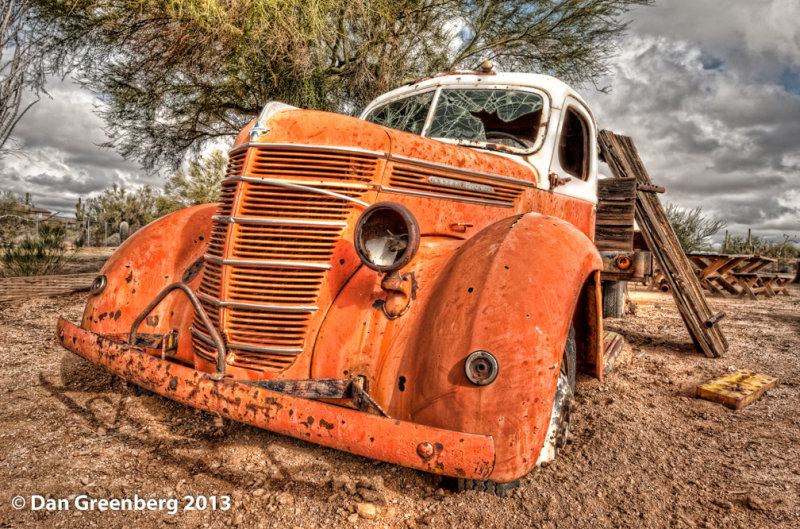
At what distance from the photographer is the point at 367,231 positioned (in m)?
2.13

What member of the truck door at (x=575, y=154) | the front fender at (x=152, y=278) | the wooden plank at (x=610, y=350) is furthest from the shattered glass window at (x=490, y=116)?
the wooden plank at (x=610, y=350)

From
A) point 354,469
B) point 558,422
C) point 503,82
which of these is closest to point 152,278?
point 354,469

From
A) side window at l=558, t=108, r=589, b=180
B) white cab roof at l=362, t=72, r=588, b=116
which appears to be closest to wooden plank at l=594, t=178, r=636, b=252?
side window at l=558, t=108, r=589, b=180

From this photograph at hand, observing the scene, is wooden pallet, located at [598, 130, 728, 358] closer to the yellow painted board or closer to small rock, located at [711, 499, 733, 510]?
the yellow painted board

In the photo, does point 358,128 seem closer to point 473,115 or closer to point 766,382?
point 473,115

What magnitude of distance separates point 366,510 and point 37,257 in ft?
32.1

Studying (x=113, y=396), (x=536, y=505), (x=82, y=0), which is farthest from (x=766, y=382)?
(x=82, y=0)

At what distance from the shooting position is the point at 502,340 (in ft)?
5.93

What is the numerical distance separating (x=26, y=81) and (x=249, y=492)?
9.24m

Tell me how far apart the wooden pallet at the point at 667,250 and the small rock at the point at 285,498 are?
4.99m

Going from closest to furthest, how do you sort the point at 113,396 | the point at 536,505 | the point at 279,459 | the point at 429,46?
1. the point at 536,505
2. the point at 279,459
3. the point at 113,396
4. the point at 429,46

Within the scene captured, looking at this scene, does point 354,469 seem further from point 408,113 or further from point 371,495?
point 408,113

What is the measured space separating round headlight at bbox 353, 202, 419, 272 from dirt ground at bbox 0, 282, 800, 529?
1050 mm

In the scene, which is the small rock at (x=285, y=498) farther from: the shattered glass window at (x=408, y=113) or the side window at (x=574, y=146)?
the side window at (x=574, y=146)
